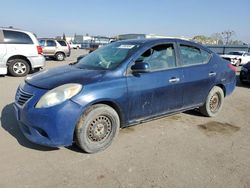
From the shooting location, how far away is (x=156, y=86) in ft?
12.9

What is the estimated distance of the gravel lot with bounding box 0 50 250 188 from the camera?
9.42 feet

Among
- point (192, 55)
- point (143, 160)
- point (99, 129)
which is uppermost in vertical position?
point (192, 55)

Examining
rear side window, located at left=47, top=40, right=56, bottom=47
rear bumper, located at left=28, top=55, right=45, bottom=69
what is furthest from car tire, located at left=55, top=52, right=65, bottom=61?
rear bumper, located at left=28, top=55, right=45, bottom=69

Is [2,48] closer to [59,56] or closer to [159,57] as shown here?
[159,57]

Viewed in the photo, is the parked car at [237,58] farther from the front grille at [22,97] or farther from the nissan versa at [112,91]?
the front grille at [22,97]

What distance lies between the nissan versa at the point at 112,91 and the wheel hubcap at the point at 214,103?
0.28 m

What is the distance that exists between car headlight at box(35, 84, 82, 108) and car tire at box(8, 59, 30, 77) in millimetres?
7286

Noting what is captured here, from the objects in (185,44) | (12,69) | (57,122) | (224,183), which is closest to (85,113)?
(57,122)

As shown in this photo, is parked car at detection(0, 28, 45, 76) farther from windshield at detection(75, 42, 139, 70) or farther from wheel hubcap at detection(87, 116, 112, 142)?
wheel hubcap at detection(87, 116, 112, 142)

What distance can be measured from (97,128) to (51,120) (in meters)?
0.70

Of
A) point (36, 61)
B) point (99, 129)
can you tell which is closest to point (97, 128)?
A: point (99, 129)

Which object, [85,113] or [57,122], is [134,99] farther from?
[57,122]

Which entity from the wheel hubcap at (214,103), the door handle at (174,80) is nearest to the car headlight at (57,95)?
the door handle at (174,80)

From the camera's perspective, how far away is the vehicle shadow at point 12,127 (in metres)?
3.59
